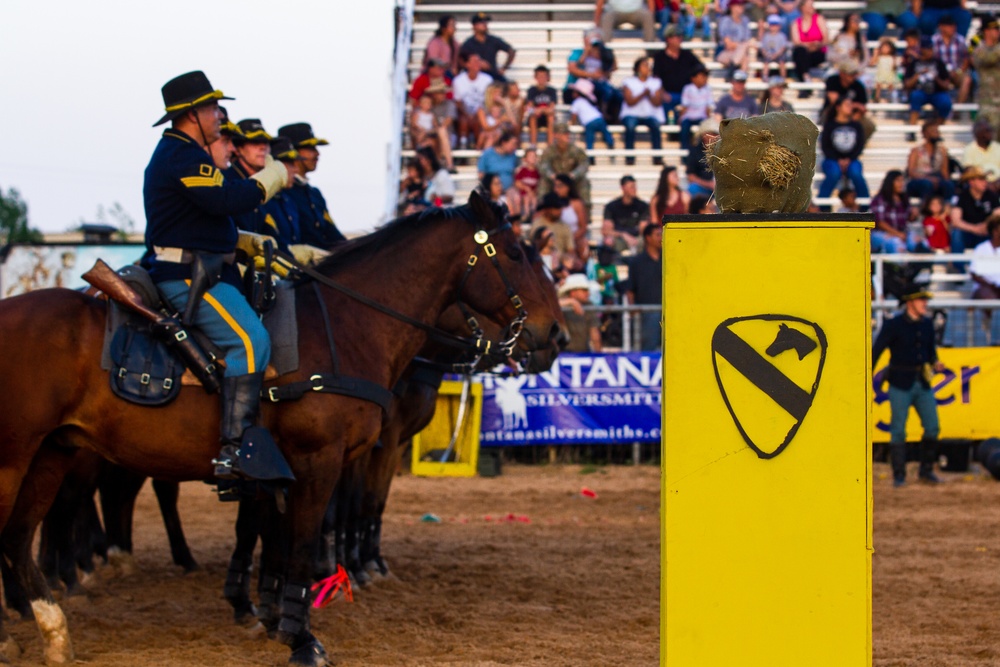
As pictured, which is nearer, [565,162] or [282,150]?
[282,150]

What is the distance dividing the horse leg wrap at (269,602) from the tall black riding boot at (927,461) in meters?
10.0

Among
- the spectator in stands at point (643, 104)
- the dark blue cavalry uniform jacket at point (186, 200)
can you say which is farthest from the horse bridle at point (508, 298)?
the spectator in stands at point (643, 104)

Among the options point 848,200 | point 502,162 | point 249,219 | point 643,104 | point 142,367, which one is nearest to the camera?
point 142,367

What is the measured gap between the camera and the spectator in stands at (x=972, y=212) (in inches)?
752

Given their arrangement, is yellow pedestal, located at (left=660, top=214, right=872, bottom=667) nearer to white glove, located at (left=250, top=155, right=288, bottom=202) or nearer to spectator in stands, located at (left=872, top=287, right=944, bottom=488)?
white glove, located at (left=250, top=155, right=288, bottom=202)

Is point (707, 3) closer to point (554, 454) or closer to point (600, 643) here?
point (554, 454)

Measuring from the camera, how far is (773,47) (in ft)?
74.7

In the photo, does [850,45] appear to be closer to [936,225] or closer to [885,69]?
[885,69]

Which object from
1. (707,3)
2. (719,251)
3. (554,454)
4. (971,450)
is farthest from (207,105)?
(707,3)

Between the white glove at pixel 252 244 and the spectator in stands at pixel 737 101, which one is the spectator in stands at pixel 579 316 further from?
the white glove at pixel 252 244

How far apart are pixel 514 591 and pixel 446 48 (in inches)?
571

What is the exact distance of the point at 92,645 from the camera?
7.21 metres

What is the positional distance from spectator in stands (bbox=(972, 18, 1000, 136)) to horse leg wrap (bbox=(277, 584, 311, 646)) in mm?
18271

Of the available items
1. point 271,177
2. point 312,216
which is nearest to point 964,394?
point 312,216
